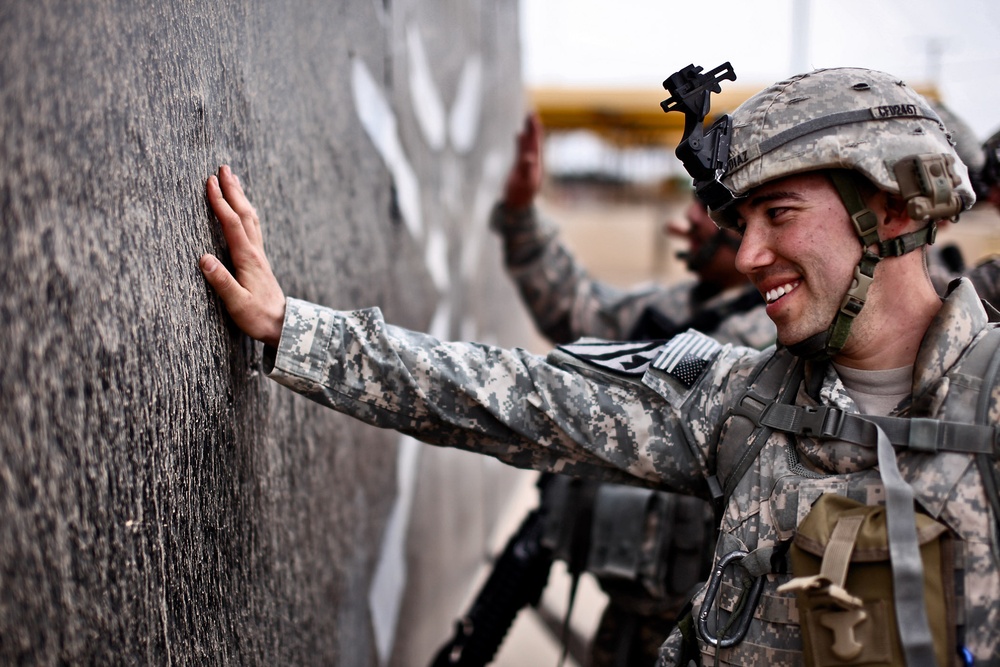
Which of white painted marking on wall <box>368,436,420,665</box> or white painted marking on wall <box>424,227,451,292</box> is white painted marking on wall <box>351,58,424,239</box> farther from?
white painted marking on wall <box>368,436,420,665</box>

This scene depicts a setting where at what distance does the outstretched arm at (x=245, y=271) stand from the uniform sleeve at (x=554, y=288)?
1690mm

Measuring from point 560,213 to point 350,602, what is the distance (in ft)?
42.2

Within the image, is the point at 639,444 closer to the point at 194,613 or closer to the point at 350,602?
the point at 194,613

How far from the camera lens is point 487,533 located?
189 inches

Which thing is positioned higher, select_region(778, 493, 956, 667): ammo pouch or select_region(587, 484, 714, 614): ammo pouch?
select_region(778, 493, 956, 667): ammo pouch

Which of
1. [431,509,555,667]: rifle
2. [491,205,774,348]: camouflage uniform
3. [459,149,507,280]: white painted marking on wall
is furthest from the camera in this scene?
[459,149,507,280]: white painted marking on wall

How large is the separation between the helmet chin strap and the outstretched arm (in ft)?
2.81

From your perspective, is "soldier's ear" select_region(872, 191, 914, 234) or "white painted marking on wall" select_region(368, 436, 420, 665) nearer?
"soldier's ear" select_region(872, 191, 914, 234)

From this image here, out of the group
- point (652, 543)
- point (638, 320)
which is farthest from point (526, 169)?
point (652, 543)

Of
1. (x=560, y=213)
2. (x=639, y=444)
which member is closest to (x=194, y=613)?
(x=639, y=444)

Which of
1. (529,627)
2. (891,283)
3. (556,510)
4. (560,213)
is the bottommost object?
(529,627)

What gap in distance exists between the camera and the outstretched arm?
1406 mm

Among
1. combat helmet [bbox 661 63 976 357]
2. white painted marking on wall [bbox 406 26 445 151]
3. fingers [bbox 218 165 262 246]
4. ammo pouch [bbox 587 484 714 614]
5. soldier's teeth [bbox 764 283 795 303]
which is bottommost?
ammo pouch [bbox 587 484 714 614]

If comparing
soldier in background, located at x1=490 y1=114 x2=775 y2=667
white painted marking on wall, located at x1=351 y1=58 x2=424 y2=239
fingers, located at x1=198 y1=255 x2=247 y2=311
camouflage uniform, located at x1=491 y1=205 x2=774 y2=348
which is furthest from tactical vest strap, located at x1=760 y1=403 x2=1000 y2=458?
camouflage uniform, located at x1=491 y1=205 x2=774 y2=348
